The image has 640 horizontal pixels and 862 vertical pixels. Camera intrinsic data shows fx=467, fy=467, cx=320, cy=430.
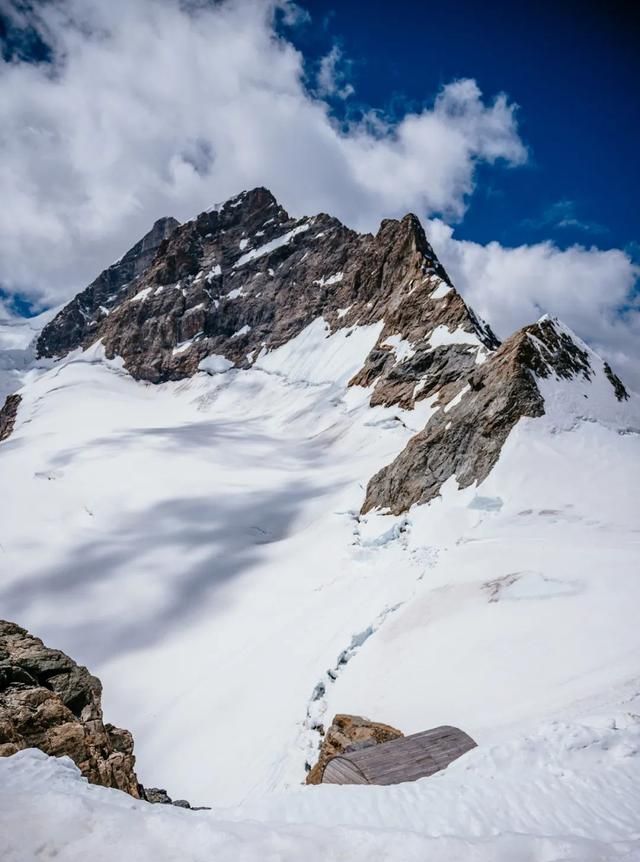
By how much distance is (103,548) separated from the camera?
30688 millimetres

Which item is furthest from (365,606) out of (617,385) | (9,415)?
(9,415)

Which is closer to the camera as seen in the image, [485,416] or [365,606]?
[365,606]

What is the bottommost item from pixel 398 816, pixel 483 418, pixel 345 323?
pixel 398 816

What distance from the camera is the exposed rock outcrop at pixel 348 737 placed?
8.70 meters

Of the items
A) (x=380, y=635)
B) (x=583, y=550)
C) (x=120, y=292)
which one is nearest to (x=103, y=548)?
(x=380, y=635)

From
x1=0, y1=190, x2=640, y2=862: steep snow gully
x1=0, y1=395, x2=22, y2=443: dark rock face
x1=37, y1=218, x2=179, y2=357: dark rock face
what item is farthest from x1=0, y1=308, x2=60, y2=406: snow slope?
x1=0, y1=190, x2=640, y2=862: steep snow gully

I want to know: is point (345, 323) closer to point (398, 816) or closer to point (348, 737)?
point (348, 737)

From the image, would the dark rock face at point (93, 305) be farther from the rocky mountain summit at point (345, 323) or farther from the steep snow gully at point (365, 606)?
the steep snow gully at point (365, 606)

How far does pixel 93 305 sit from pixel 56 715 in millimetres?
198325

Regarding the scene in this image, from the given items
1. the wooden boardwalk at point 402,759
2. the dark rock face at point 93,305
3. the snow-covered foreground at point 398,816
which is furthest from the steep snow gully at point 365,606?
the dark rock face at point 93,305

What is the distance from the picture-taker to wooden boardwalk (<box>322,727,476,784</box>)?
6555 mm

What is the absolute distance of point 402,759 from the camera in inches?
271

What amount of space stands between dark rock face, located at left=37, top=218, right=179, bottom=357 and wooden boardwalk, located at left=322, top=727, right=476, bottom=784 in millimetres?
160505

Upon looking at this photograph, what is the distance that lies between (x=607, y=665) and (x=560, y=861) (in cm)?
655
